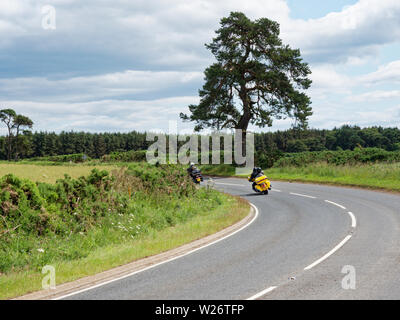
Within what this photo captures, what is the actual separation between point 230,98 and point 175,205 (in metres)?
29.0

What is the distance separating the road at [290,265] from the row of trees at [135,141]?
75498mm

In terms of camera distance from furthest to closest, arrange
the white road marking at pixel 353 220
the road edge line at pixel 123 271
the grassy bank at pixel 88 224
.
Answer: the white road marking at pixel 353 220 → the grassy bank at pixel 88 224 → the road edge line at pixel 123 271

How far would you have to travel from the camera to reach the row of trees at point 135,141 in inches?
3863

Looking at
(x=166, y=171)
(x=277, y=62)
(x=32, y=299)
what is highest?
(x=277, y=62)

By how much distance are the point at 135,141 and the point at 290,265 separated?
153140 mm

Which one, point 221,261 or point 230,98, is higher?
point 230,98

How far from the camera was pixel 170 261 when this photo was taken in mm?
10148

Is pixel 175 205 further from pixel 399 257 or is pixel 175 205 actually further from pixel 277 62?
pixel 277 62

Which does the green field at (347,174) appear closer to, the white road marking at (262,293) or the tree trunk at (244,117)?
the tree trunk at (244,117)

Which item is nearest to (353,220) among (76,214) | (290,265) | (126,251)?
(290,265)

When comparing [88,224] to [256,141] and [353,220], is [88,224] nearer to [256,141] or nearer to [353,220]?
[353,220]

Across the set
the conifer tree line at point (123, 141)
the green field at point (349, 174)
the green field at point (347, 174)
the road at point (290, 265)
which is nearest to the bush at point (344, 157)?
the green field at point (347, 174)

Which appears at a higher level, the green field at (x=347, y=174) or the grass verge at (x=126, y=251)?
the green field at (x=347, y=174)
